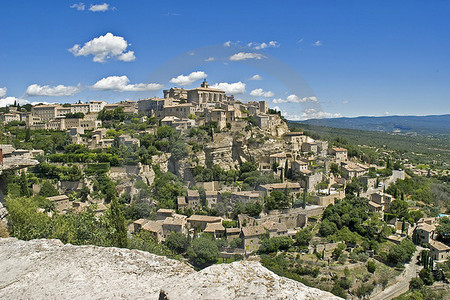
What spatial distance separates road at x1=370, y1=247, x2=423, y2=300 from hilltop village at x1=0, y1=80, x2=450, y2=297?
1.43 ft

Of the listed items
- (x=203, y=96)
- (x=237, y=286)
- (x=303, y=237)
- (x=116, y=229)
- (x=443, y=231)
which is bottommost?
(x=443, y=231)

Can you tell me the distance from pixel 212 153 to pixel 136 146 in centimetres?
799

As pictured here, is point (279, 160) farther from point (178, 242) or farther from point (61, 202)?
point (61, 202)

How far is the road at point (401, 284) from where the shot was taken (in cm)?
2056

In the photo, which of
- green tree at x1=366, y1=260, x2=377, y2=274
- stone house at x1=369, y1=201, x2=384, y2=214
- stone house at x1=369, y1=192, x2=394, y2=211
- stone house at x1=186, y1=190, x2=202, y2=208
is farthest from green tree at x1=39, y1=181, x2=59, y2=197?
stone house at x1=369, y1=192, x2=394, y2=211

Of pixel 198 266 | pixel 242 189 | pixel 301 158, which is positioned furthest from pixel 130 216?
pixel 301 158

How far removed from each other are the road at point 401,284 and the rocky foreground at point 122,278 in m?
21.4

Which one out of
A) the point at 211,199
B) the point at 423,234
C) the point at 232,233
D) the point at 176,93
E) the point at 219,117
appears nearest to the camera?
the point at 232,233

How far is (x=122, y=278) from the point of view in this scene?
10.5 feet

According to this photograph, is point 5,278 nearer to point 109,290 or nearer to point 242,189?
point 109,290

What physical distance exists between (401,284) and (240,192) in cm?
1352

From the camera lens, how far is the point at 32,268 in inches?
142

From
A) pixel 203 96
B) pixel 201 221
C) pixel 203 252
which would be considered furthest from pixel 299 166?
pixel 203 96

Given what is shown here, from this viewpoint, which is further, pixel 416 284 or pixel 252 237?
pixel 252 237
